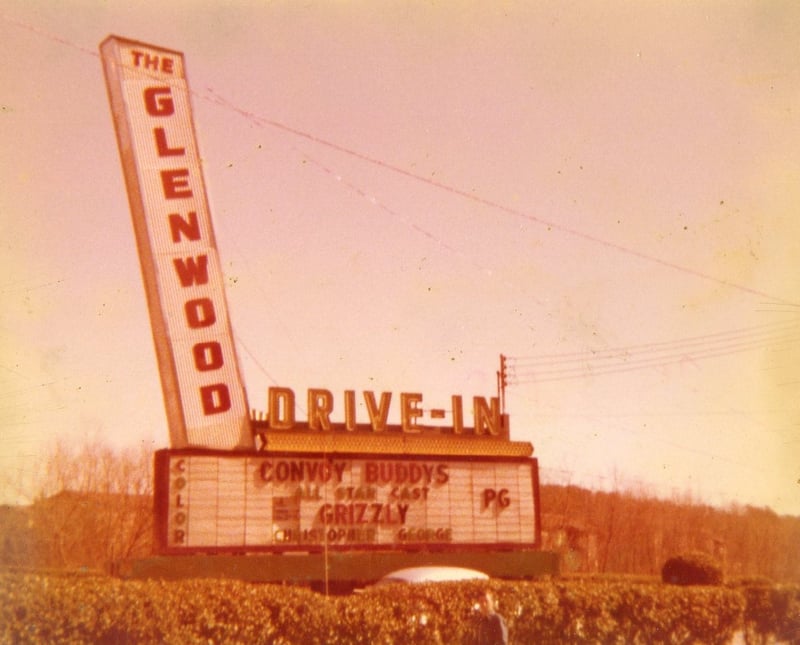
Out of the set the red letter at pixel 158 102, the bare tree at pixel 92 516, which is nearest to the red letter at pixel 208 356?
the red letter at pixel 158 102

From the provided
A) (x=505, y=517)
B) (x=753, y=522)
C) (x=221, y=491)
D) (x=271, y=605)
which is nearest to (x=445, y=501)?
(x=505, y=517)

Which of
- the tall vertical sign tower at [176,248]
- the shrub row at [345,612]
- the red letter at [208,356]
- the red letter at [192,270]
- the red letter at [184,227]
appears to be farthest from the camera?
the red letter at [184,227]

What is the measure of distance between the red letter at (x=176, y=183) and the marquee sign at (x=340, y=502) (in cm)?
674

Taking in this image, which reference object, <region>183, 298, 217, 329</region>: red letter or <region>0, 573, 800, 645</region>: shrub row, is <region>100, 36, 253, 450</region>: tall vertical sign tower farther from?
<region>0, 573, 800, 645</region>: shrub row

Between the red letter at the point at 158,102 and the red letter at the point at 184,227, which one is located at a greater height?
the red letter at the point at 158,102

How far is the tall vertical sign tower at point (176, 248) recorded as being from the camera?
19906 mm

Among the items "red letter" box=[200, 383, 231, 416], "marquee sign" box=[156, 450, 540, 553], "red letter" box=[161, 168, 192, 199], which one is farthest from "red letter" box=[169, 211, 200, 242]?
"marquee sign" box=[156, 450, 540, 553]

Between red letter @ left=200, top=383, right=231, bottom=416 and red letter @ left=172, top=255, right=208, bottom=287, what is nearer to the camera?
red letter @ left=200, top=383, right=231, bottom=416

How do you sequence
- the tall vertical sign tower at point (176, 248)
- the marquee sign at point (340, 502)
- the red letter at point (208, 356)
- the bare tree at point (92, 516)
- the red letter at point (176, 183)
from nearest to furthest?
the marquee sign at point (340, 502), the tall vertical sign tower at point (176, 248), the red letter at point (208, 356), the red letter at point (176, 183), the bare tree at point (92, 516)

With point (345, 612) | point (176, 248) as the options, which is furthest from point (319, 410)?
point (345, 612)

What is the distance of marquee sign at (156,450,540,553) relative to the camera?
1925 centimetres

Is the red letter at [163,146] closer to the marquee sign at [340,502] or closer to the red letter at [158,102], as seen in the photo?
the red letter at [158,102]

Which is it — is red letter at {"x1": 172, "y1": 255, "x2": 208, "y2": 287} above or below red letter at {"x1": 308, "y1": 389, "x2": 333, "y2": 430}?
above

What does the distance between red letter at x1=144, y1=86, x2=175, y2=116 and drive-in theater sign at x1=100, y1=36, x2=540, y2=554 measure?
28mm
